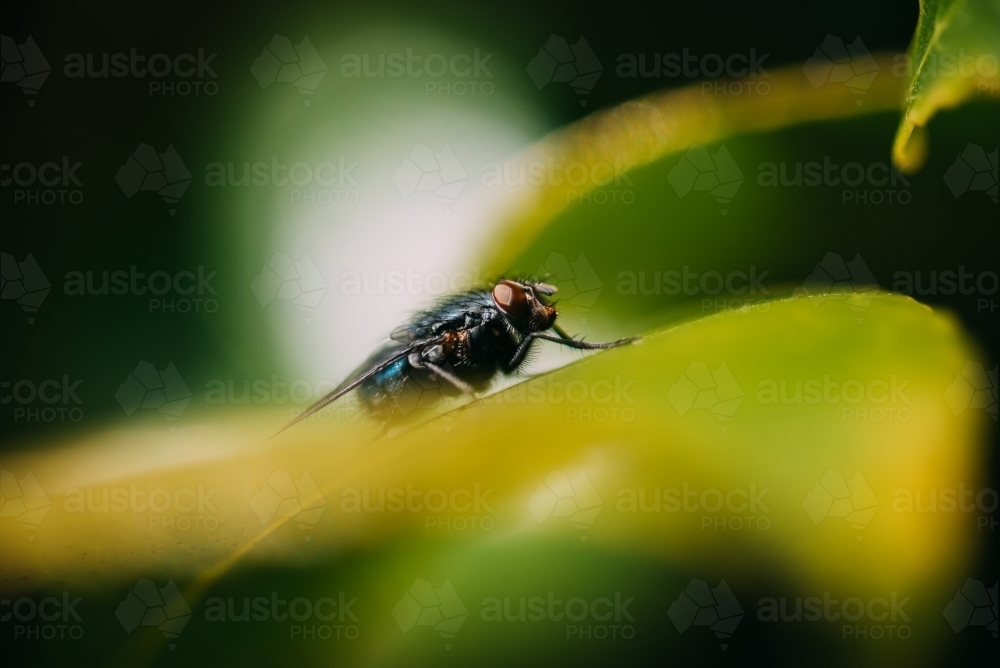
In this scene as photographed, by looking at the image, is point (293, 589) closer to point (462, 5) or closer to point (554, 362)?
point (554, 362)

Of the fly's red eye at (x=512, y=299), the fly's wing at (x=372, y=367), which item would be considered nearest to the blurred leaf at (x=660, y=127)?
the fly's red eye at (x=512, y=299)

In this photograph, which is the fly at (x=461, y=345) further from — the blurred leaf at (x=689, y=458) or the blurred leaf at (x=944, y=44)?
the blurred leaf at (x=944, y=44)

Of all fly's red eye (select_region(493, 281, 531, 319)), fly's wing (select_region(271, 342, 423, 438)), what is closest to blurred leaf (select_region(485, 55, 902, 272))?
fly's red eye (select_region(493, 281, 531, 319))

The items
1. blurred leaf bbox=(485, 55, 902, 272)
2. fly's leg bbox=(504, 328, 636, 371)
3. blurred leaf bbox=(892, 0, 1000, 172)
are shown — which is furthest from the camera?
fly's leg bbox=(504, 328, 636, 371)

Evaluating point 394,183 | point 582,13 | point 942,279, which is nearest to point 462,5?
point 582,13

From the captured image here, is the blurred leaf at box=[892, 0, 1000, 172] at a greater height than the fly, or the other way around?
the blurred leaf at box=[892, 0, 1000, 172]

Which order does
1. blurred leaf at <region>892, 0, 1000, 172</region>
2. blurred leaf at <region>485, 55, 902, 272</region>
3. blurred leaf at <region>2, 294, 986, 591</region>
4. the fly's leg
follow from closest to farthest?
1. blurred leaf at <region>892, 0, 1000, 172</region>
2. blurred leaf at <region>2, 294, 986, 591</region>
3. blurred leaf at <region>485, 55, 902, 272</region>
4. the fly's leg

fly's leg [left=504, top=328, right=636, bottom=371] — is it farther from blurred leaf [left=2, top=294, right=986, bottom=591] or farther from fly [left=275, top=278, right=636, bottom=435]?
blurred leaf [left=2, top=294, right=986, bottom=591]
